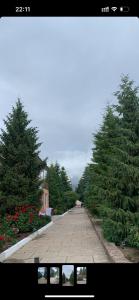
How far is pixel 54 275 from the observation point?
6.09 ft

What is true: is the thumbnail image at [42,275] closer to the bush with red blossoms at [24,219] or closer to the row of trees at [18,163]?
the bush with red blossoms at [24,219]

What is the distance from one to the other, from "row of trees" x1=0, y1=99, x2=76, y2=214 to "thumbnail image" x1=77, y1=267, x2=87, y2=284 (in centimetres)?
1189

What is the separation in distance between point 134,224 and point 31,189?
20.9 feet

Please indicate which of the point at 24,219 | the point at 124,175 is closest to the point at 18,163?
the point at 24,219

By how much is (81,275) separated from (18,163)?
12562mm

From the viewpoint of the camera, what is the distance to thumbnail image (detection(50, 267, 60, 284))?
71.9 inches

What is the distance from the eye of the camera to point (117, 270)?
1.79 meters

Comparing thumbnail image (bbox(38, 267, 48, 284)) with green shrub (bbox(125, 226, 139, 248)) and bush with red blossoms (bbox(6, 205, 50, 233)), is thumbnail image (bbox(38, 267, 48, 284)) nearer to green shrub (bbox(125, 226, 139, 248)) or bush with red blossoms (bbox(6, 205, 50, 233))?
green shrub (bbox(125, 226, 139, 248))
